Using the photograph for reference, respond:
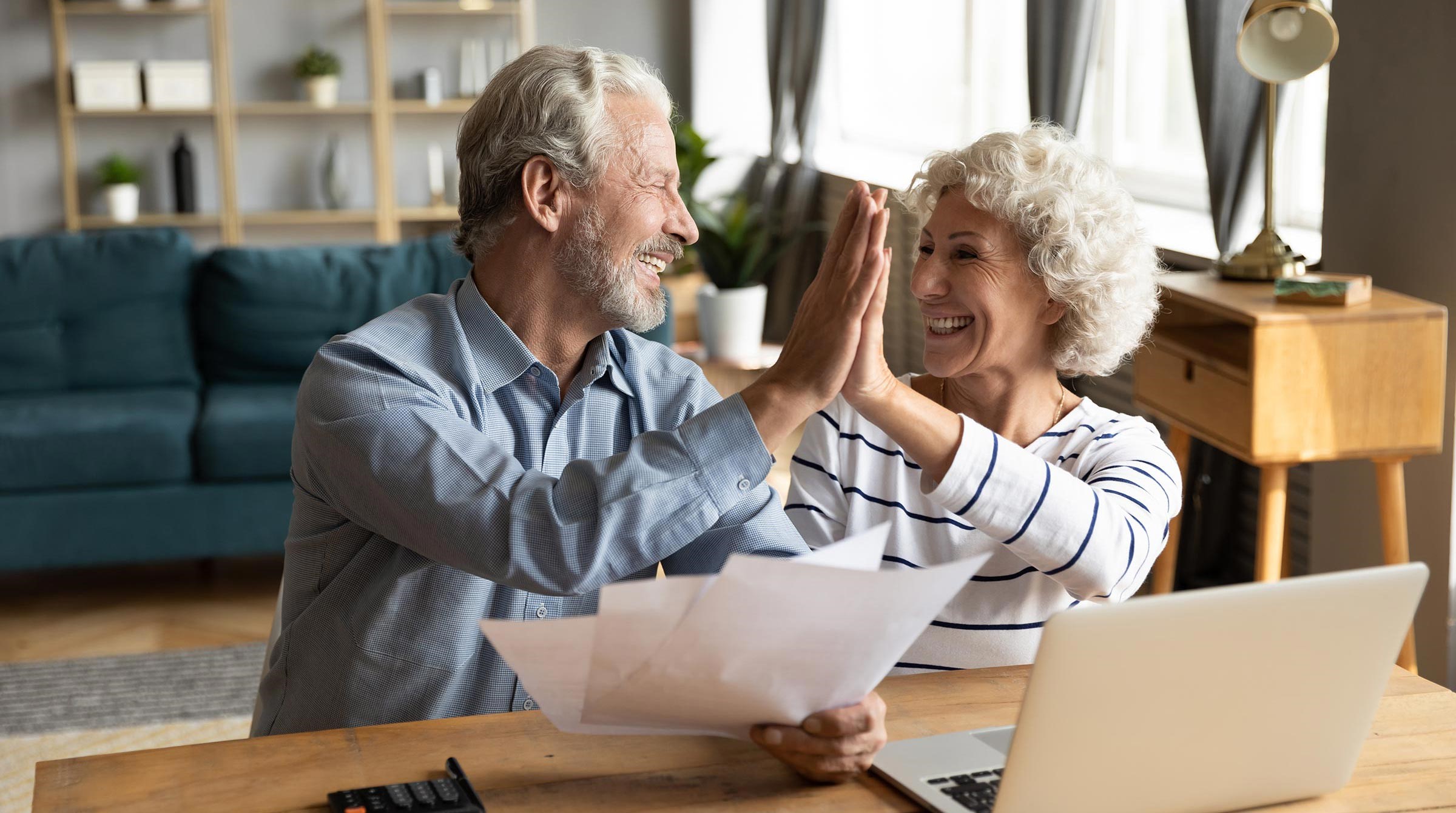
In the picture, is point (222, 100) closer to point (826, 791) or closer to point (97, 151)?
point (97, 151)

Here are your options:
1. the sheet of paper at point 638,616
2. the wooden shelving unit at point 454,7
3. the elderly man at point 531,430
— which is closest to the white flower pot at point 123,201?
Answer: the wooden shelving unit at point 454,7

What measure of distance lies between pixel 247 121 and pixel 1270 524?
19.2 ft

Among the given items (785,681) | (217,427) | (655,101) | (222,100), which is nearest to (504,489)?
(785,681)

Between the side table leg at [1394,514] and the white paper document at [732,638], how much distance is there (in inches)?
72.3

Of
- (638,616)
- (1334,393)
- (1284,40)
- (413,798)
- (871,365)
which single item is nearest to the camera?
(638,616)

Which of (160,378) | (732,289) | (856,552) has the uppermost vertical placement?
(856,552)

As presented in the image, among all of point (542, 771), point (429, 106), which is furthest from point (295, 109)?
point (542, 771)

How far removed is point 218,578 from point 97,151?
Result: 12.6ft

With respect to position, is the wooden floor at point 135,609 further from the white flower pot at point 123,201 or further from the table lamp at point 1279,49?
the white flower pot at point 123,201

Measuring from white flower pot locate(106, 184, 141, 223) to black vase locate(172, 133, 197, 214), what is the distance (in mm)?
204

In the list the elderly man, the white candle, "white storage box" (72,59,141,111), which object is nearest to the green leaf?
"white storage box" (72,59,141,111)

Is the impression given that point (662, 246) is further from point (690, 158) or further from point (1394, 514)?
point (690, 158)

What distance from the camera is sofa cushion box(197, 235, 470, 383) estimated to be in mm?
3963

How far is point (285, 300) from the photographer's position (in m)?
3.98
